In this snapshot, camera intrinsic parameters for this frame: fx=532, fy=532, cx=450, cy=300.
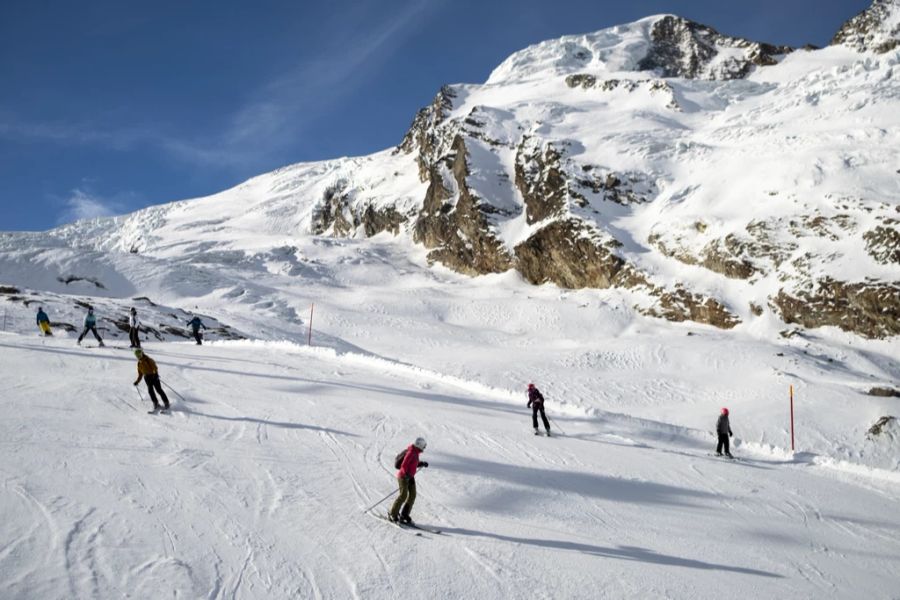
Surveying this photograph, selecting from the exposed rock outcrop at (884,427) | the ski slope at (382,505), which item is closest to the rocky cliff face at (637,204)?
the exposed rock outcrop at (884,427)

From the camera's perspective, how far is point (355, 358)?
22688 mm

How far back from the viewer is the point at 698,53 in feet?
405

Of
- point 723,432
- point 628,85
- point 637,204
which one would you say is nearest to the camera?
point 723,432

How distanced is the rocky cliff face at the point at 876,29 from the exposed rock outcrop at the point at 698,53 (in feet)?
45.7

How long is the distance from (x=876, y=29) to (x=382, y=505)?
4665 inches

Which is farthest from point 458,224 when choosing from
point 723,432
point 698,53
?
point 698,53

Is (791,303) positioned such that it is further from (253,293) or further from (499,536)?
(253,293)

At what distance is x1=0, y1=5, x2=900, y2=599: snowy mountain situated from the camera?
7289 millimetres

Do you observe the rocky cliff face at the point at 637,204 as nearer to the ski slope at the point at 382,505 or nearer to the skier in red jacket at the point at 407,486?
the ski slope at the point at 382,505

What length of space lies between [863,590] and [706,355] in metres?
29.4

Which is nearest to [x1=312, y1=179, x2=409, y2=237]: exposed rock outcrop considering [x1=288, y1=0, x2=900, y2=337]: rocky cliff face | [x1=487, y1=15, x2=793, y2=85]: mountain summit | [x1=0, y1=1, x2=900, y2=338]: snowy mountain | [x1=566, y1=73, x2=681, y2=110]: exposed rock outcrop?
[x1=288, y1=0, x2=900, y2=337]: rocky cliff face

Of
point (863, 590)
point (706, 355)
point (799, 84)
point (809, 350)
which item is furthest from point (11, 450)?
point (799, 84)

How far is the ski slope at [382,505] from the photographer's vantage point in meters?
6.51

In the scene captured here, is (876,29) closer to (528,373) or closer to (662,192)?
(662,192)
